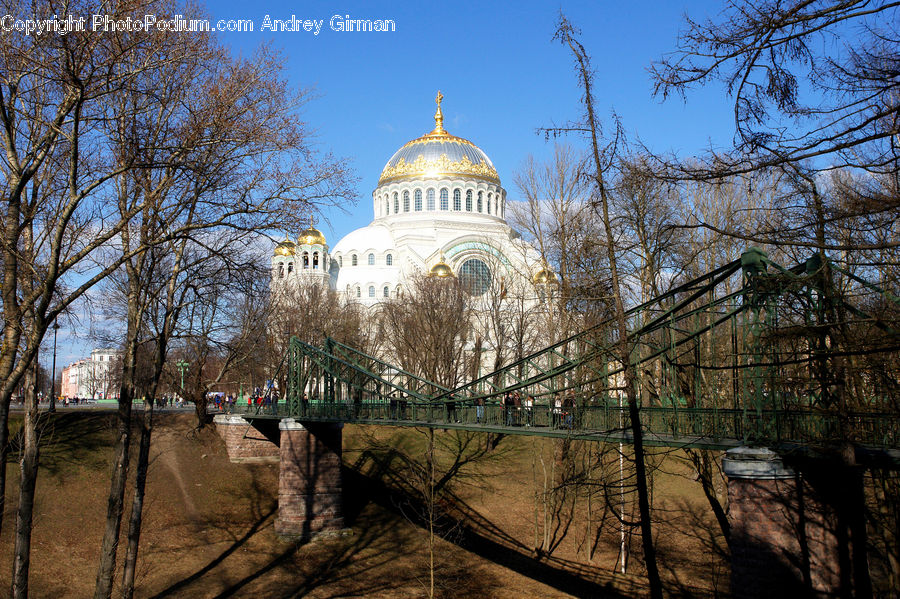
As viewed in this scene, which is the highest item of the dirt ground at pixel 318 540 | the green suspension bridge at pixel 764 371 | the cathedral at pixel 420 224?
the cathedral at pixel 420 224

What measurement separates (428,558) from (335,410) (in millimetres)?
4484

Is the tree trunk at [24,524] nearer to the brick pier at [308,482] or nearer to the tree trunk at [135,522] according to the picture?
the tree trunk at [135,522]

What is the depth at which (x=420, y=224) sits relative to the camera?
62219mm

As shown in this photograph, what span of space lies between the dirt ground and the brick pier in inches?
20.1

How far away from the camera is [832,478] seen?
1002cm

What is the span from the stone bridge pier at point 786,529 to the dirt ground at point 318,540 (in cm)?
558

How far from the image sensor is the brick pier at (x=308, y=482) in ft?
70.3

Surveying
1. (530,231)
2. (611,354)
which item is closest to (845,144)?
(611,354)

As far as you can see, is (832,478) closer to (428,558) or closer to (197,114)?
(197,114)

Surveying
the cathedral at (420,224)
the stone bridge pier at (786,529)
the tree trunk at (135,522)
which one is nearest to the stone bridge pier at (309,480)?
the tree trunk at (135,522)

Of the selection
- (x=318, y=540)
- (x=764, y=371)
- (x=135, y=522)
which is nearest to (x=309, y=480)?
(x=318, y=540)

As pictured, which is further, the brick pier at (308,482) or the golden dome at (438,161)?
the golden dome at (438,161)

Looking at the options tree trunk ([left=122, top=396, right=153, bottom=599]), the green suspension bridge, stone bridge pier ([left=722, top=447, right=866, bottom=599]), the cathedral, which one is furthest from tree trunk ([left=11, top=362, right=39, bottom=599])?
the cathedral

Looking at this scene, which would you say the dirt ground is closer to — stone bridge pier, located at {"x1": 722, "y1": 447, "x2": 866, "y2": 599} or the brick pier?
the brick pier
